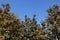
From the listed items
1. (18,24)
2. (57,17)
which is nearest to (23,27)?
(18,24)

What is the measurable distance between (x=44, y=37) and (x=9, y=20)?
972cm

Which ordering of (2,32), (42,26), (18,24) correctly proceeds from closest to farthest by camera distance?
(2,32), (18,24), (42,26)

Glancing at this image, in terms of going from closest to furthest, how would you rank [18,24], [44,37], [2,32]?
[2,32]
[18,24]
[44,37]

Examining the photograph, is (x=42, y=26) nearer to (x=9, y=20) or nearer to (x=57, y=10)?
(x=57, y=10)

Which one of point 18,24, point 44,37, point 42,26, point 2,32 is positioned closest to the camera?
point 2,32

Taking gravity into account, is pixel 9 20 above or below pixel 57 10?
below

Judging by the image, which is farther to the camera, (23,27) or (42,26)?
(42,26)

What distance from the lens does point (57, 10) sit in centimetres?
4797

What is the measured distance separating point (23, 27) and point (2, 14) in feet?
19.7

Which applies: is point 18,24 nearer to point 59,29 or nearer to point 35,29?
point 35,29

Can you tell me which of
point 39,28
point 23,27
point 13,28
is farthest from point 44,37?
point 13,28

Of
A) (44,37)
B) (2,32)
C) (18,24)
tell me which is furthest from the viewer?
(44,37)

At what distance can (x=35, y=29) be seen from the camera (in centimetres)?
4566

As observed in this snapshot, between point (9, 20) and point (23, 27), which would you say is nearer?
point (9, 20)
